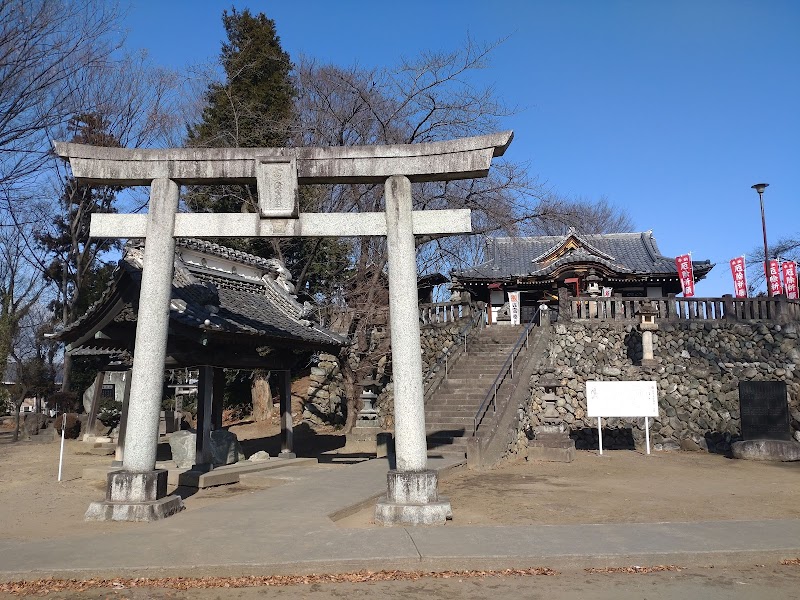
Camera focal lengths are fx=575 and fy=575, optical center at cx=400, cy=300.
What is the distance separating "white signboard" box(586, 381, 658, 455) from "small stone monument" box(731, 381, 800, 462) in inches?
93.6

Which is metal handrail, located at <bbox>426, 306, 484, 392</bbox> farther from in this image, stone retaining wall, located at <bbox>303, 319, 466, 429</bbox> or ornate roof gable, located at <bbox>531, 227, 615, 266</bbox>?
ornate roof gable, located at <bbox>531, 227, 615, 266</bbox>

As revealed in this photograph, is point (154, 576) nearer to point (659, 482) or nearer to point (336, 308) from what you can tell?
point (659, 482)

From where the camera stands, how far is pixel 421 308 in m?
25.6

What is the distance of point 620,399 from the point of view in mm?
16516

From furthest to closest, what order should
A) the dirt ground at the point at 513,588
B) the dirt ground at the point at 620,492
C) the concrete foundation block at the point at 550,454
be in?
the concrete foundation block at the point at 550,454
the dirt ground at the point at 620,492
the dirt ground at the point at 513,588

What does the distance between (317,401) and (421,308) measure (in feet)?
19.9

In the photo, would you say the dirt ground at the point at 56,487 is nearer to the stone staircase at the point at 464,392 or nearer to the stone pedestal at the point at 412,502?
the stone pedestal at the point at 412,502

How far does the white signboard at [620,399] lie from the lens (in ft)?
53.8

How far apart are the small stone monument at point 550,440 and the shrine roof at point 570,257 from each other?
1118 cm

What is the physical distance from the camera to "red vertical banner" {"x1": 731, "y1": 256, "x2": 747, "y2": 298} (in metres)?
23.6

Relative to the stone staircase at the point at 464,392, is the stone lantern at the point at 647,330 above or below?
above

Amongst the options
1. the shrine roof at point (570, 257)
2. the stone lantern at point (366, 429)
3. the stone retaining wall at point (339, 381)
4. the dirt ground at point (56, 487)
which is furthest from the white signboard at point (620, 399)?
the shrine roof at point (570, 257)

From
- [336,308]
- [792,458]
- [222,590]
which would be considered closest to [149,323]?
[222,590]

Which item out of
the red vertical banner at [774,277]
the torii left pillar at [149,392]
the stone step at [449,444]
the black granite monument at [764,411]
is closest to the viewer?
the torii left pillar at [149,392]
